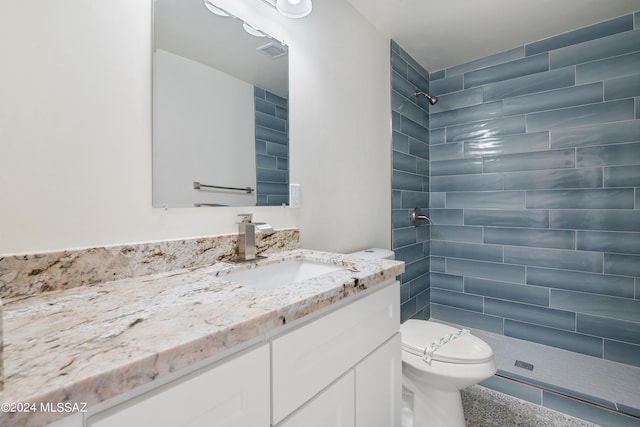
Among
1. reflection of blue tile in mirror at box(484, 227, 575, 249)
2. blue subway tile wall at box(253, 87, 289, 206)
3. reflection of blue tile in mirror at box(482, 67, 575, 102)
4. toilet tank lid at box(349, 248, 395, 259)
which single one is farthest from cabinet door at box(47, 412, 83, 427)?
reflection of blue tile in mirror at box(482, 67, 575, 102)

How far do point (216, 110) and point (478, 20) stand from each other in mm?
1879

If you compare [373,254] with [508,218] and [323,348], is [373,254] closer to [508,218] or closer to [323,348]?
[323,348]

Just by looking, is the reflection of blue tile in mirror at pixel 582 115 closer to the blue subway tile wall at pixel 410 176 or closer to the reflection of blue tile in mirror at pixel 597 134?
the reflection of blue tile in mirror at pixel 597 134

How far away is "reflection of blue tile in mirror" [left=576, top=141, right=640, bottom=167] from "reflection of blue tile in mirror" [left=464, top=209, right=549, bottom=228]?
42 centimetres

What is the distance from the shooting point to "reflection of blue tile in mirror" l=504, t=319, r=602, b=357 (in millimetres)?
1987

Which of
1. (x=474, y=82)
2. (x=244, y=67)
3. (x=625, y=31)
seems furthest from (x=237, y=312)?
(x=625, y=31)

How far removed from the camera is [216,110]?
1.10 metres

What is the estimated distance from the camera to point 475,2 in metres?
1.74

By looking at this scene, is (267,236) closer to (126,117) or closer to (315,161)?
(315,161)

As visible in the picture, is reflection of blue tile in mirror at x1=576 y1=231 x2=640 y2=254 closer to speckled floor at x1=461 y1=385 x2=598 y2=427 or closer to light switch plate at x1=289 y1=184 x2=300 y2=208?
speckled floor at x1=461 y1=385 x2=598 y2=427

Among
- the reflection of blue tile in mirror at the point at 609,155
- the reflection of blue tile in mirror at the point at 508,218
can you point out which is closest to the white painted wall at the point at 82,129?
the reflection of blue tile in mirror at the point at 508,218

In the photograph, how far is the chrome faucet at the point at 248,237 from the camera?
1.06 meters

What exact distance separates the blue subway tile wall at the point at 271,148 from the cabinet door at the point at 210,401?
771 millimetres

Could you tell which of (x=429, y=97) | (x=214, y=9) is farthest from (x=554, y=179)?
(x=214, y=9)
